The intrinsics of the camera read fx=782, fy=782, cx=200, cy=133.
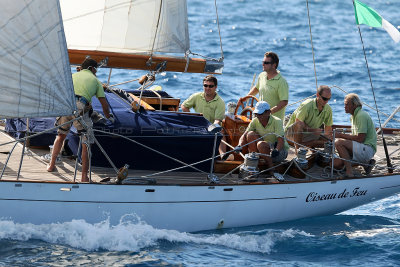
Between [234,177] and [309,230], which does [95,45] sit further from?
[309,230]

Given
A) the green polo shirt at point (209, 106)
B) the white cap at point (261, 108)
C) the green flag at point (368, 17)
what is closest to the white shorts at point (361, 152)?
the white cap at point (261, 108)

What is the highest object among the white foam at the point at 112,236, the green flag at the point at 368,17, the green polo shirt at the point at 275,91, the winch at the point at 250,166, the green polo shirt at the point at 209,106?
the green flag at the point at 368,17

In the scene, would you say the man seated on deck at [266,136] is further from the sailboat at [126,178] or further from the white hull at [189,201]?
the white hull at [189,201]

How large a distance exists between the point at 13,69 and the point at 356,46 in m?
20.3

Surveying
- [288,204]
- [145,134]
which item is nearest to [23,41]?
[145,134]

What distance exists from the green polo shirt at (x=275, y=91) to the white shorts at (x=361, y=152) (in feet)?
4.34

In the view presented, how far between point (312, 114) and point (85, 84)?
3711 mm

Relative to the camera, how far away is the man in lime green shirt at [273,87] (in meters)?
12.2

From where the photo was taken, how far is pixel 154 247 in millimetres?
10273

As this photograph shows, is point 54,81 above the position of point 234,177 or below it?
above

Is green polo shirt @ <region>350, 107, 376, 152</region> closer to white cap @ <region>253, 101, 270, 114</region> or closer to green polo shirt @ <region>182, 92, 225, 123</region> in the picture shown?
white cap @ <region>253, 101, 270, 114</region>

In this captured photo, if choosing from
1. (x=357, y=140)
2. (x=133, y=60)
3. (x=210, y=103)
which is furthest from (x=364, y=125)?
(x=133, y=60)

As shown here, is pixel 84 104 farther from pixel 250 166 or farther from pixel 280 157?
pixel 280 157

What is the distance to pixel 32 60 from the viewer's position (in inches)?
369
